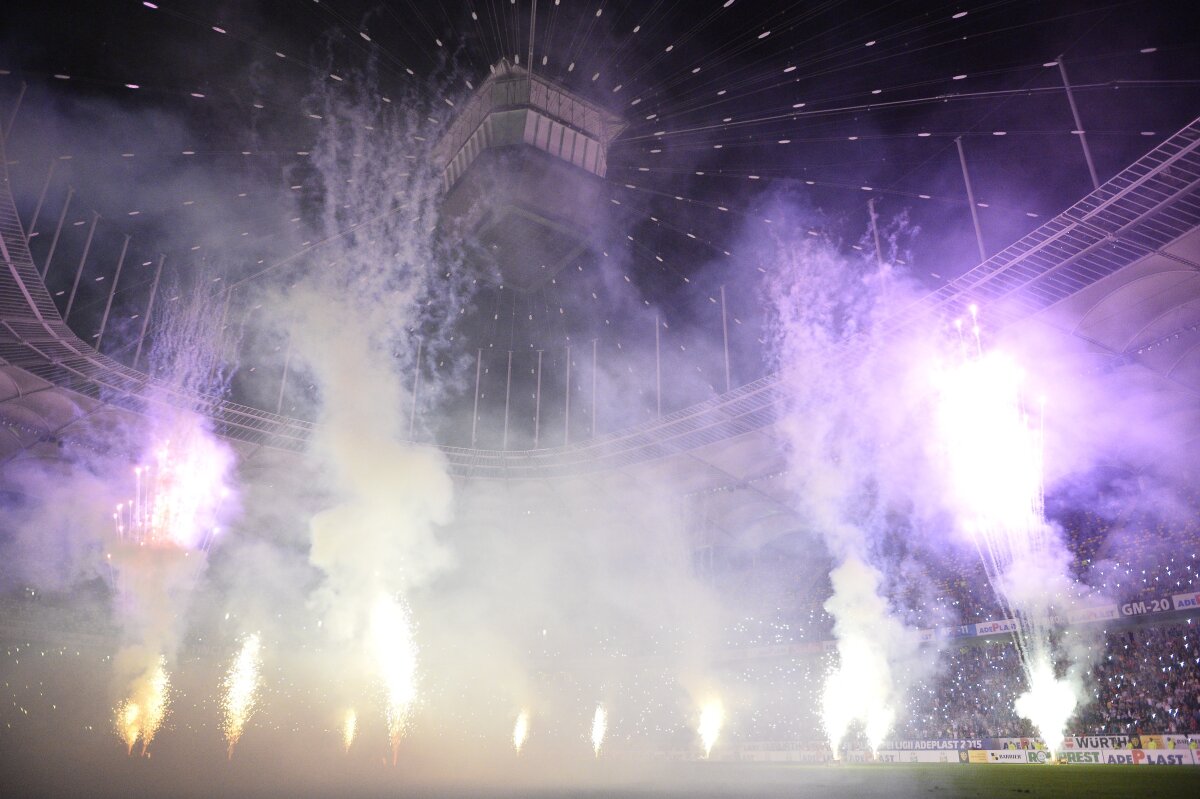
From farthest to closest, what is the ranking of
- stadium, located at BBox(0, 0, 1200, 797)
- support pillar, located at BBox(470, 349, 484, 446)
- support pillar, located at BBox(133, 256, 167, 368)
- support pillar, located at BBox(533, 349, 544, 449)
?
support pillar, located at BBox(533, 349, 544, 449) → support pillar, located at BBox(470, 349, 484, 446) → support pillar, located at BBox(133, 256, 167, 368) → stadium, located at BBox(0, 0, 1200, 797)

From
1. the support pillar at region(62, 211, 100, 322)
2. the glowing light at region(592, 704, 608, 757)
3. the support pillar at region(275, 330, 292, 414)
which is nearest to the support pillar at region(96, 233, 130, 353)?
the support pillar at region(62, 211, 100, 322)

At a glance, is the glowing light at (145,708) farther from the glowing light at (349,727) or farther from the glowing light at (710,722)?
the glowing light at (710,722)

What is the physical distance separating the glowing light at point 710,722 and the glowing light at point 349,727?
14400mm

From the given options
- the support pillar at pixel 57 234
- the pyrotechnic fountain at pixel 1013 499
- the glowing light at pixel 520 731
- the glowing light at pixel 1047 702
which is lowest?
the glowing light at pixel 520 731

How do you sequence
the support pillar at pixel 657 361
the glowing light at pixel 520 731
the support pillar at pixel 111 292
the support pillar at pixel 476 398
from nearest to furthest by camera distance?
the support pillar at pixel 111 292 → the support pillar at pixel 657 361 → the support pillar at pixel 476 398 → the glowing light at pixel 520 731

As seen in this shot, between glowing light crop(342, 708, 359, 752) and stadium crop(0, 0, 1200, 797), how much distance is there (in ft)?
0.53

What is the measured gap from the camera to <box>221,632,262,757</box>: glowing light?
87.4ft

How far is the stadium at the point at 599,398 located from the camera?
46.4ft

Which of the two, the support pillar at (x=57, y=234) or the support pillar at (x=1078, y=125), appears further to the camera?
the support pillar at (x=57, y=234)

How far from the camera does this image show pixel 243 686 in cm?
2895

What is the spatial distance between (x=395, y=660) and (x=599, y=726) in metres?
10.4

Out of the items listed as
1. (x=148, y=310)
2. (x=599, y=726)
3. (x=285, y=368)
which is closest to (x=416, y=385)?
(x=285, y=368)

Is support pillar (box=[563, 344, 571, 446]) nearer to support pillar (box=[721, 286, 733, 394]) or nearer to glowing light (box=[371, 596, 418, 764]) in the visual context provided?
support pillar (box=[721, 286, 733, 394])

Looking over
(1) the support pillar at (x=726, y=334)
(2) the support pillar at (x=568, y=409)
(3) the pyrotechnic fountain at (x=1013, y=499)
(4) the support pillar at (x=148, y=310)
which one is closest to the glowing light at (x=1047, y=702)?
(3) the pyrotechnic fountain at (x=1013, y=499)
